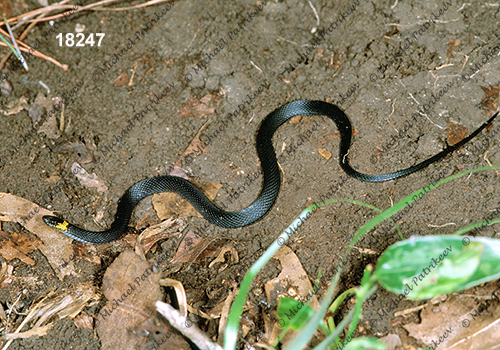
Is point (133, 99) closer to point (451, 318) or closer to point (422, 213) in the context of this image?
point (422, 213)

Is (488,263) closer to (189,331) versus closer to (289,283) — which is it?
(289,283)

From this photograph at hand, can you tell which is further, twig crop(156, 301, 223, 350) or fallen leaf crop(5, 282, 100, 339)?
fallen leaf crop(5, 282, 100, 339)

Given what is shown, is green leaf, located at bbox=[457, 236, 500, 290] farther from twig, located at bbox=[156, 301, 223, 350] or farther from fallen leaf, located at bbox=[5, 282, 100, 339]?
fallen leaf, located at bbox=[5, 282, 100, 339]

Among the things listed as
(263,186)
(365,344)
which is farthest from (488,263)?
(263,186)

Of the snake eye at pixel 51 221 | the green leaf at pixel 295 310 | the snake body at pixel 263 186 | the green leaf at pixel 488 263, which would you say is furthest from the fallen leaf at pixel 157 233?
the green leaf at pixel 488 263

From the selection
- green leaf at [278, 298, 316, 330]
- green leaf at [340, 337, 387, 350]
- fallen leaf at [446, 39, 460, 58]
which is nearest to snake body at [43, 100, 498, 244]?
fallen leaf at [446, 39, 460, 58]

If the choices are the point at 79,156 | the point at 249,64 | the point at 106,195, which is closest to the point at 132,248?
the point at 106,195
